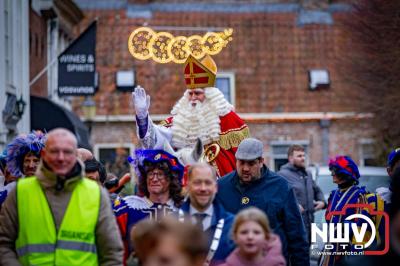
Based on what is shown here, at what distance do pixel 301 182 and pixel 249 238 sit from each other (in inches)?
303

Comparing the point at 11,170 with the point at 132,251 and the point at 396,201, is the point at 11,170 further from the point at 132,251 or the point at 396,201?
the point at 396,201

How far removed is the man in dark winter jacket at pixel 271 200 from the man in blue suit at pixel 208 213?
1.41m

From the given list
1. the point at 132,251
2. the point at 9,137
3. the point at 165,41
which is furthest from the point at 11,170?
the point at 9,137

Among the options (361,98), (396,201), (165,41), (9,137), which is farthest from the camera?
(361,98)

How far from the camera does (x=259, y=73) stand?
40.9 metres

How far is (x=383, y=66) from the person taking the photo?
83.5 feet

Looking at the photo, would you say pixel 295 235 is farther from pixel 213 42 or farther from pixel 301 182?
pixel 301 182

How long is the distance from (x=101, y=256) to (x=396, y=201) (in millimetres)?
2173

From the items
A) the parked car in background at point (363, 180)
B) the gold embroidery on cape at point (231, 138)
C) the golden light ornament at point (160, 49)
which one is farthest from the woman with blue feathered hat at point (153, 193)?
the parked car in background at point (363, 180)

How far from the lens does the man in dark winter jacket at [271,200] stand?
9.59m

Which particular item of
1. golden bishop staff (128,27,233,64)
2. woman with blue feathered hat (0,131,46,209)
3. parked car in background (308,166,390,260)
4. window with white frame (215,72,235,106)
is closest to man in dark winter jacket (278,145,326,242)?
parked car in background (308,166,390,260)

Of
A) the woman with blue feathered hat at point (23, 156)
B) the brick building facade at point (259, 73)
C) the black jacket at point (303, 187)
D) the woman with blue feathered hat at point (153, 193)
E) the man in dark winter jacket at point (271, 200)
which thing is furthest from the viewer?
the brick building facade at point (259, 73)

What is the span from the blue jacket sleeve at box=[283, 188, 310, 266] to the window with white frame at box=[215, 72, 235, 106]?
101 feet

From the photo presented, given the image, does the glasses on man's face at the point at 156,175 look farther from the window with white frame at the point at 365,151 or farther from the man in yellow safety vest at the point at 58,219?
the window with white frame at the point at 365,151
